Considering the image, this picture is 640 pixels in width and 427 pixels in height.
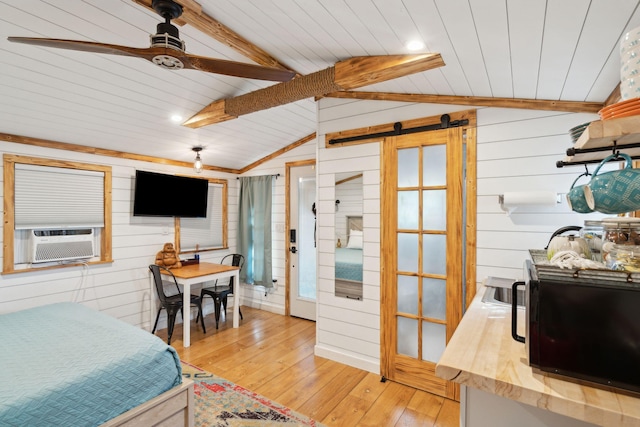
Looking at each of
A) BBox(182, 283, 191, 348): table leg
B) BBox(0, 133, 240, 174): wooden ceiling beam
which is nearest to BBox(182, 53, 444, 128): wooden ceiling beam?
BBox(0, 133, 240, 174): wooden ceiling beam

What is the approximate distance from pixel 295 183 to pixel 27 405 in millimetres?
3667

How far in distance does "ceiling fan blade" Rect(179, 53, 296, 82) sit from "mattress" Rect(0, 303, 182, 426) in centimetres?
177

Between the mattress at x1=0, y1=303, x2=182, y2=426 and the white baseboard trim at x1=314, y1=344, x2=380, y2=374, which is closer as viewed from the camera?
the mattress at x1=0, y1=303, x2=182, y2=426

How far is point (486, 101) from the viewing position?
241 cm

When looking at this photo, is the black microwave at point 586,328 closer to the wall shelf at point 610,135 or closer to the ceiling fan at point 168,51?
the wall shelf at point 610,135

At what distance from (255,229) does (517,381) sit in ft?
14.8

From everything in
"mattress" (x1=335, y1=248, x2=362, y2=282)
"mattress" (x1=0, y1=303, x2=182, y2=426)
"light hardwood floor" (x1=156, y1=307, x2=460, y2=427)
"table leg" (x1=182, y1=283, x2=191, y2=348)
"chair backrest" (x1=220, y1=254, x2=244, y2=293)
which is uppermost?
"mattress" (x1=335, y1=248, x2=362, y2=282)

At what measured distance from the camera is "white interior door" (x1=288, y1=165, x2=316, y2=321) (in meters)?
4.59

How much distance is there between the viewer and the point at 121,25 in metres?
2.06

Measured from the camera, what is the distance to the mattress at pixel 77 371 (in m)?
1.52

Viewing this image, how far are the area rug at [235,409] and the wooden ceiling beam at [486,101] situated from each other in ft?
8.96

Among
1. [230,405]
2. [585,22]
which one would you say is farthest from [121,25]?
[230,405]

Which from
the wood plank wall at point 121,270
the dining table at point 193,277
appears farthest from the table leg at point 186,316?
the wood plank wall at point 121,270

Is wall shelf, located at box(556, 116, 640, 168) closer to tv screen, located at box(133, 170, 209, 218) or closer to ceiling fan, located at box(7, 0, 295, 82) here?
ceiling fan, located at box(7, 0, 295, 82)
